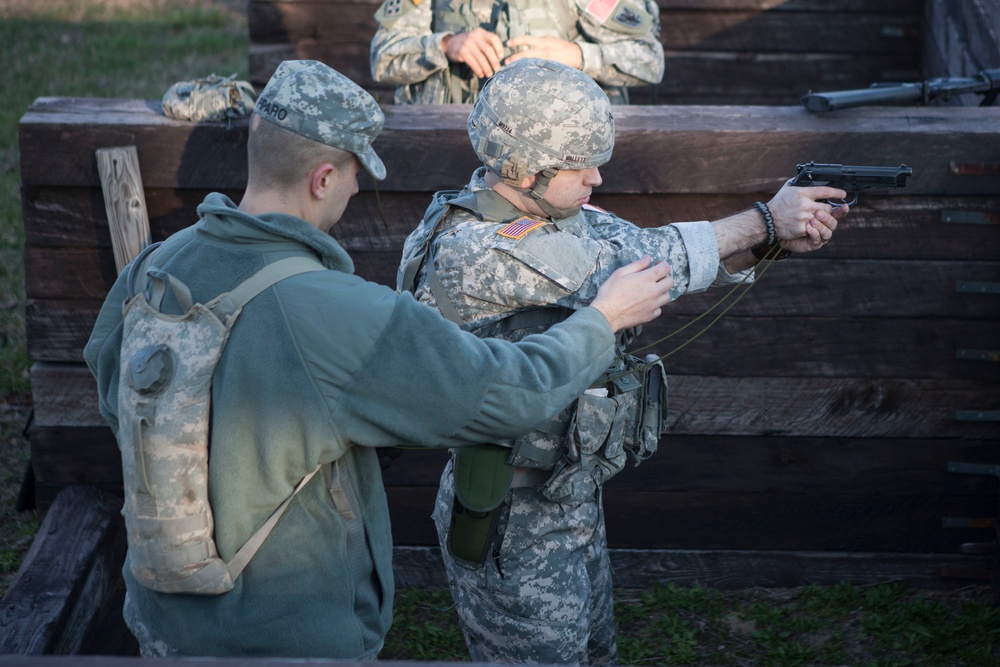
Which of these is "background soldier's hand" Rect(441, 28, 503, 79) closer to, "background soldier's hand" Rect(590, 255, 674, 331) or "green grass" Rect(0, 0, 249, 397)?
"background soldier's hand" Rect(590, 255, 674, 331)

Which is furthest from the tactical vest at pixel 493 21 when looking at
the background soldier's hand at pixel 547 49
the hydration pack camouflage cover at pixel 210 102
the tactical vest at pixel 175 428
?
the tactical vest at pixel 175 428

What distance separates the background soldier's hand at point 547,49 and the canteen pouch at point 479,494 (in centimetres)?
183

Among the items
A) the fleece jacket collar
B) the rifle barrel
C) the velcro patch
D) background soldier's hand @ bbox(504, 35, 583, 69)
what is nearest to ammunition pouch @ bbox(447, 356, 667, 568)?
the fleece jacket collar

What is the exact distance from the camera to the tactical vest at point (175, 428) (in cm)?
217

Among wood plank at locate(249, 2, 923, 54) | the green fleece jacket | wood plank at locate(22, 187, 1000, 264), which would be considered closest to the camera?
the green fleece jacket

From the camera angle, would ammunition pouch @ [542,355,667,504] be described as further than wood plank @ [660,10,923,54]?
No

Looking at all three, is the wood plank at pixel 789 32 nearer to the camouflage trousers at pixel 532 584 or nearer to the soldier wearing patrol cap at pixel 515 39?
the soldier wearing patrol cap at pixel 515 39

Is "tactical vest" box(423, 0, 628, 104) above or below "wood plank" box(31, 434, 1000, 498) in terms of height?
above

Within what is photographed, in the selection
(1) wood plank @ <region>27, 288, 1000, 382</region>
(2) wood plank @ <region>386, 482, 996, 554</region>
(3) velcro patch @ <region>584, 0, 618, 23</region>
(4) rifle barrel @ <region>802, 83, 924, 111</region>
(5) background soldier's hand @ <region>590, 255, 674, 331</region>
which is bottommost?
(2) wood plank @ <region>386, 482, 996, 554</region>

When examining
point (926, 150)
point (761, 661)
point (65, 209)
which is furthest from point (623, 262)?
point (65, 209)

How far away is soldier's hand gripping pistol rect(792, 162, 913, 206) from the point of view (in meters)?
2.97

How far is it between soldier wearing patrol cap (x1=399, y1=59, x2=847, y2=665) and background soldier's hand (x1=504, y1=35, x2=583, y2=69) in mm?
1251

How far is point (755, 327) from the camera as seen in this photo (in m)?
3.95

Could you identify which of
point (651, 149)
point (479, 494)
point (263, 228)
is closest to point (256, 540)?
point (263, 228)
